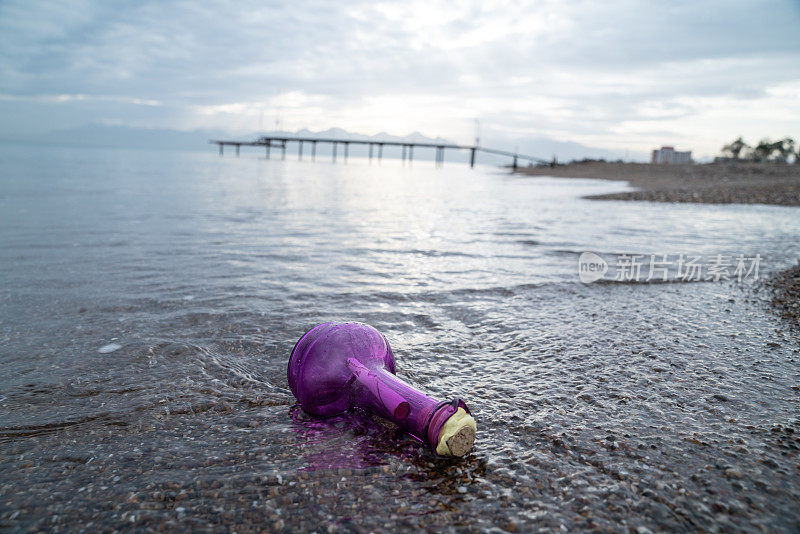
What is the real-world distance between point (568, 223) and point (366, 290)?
7.87m

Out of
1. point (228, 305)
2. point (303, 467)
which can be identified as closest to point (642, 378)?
→ point (303, 467)

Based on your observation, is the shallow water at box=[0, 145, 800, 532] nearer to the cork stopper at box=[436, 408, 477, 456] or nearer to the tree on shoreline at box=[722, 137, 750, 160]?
the cork stopper at box=[436, 408, 477, 456]

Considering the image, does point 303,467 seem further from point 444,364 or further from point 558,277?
point 558,277

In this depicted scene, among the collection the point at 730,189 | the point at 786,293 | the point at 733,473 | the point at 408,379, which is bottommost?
the point at 408,379

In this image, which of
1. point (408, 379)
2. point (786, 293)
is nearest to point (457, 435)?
point (408, 379)

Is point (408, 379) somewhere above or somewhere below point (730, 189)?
below

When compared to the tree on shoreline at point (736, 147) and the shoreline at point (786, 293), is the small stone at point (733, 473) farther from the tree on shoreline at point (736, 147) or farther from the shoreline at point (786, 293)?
the tree on shoreline at point (736, 147)

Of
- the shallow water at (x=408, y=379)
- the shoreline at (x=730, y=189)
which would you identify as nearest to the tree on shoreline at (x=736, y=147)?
the shoreline at (x=730, y=189)

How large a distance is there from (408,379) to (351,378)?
640 millimetres

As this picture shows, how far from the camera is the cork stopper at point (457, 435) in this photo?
188 centimetres

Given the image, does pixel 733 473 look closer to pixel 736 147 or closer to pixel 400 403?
pixel 400 403

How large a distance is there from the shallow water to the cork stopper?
77mm

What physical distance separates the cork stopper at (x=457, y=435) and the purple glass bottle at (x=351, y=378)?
0.35ft

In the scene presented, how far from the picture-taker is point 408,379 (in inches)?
111
